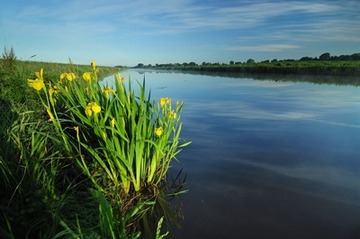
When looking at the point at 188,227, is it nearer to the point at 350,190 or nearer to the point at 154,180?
the point at 154,180

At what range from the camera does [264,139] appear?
→ 5855 mm

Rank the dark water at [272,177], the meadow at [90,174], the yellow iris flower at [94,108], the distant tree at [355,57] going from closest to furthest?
the meadow at [90,174] → the yellow iris flower at [94,108] → the dark water at [272,177] → the distant tree at [355,57]

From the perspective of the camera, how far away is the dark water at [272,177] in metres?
2.91

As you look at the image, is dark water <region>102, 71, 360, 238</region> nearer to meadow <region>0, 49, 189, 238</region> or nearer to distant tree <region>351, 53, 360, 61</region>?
meadow <region>0, 49, 189, 238</region>

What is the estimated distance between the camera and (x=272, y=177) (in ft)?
13.1

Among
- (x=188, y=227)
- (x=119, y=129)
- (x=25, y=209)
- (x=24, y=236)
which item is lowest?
(x=188, y=227)

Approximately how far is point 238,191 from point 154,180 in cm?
109

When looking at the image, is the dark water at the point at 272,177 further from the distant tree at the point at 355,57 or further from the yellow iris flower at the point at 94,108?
the distant tree at the point at 355,57

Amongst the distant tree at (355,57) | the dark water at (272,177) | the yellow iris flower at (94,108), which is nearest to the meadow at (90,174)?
the yellow iris flower at (94,108)

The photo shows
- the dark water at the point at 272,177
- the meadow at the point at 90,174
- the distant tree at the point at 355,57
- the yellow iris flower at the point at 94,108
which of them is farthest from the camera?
the distant tree at the point at 355,57

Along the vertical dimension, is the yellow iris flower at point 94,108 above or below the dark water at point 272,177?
above

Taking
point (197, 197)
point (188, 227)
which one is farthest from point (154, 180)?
point (188, 227)

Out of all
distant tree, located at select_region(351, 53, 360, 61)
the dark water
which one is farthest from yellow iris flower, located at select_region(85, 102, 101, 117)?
distant tree, located at select_region(351, 53, 360, 61)

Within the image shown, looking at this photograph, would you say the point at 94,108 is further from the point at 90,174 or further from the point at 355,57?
the point at 355,57
